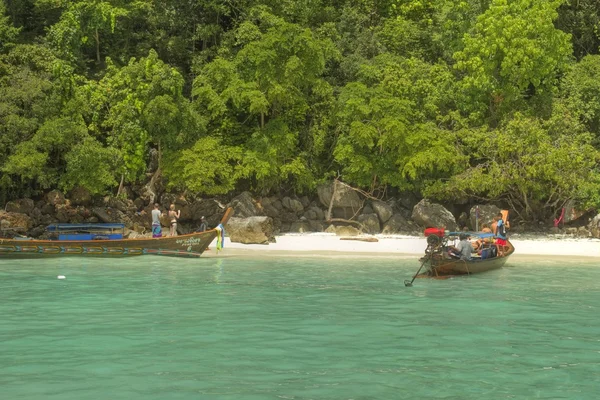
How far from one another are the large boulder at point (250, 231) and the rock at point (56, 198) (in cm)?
768

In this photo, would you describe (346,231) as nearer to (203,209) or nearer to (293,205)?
(293,205)

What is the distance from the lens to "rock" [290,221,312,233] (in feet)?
109

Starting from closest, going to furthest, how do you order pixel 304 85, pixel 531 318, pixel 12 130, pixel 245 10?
pixel 531 318
pixel 12 130
pixel 304 85
pixel 245 10

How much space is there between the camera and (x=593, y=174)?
31.4 m

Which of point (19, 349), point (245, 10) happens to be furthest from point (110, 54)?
point (19, 349)

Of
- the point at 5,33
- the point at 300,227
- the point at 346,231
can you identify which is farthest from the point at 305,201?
the point at 5,33

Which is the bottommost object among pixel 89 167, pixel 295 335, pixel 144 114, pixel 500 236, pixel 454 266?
pixel 295 335

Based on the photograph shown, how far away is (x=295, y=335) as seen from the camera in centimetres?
1351

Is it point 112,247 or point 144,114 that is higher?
point 144,114

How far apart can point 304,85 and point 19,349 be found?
24147 millimetres

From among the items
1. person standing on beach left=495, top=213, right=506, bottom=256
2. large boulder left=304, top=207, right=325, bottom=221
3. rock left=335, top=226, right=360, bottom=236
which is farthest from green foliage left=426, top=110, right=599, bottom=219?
person standing on beach left=495, top=213, right=506, bottom=256

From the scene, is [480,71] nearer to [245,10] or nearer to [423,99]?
[423,99]

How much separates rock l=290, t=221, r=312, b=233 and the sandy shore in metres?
1.98

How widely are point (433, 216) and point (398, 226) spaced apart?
162 centimetres
